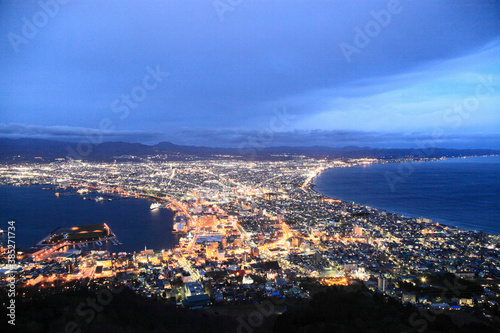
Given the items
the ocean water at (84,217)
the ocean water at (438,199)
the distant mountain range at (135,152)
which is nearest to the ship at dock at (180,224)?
the ocean water at (84,217)

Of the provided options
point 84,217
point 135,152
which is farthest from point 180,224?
point 135,152

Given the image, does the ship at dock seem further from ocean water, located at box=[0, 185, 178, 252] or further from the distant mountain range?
the distant mountain range

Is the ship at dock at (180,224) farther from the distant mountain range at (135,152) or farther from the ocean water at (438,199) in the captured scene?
the distant mountain range at (135,152)

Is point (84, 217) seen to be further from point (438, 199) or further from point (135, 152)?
point (135, 152)

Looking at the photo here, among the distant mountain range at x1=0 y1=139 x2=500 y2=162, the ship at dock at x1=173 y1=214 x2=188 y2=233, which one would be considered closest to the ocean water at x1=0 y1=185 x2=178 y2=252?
the ship at dock at x1=173 y1=214 x2=188 y2=233

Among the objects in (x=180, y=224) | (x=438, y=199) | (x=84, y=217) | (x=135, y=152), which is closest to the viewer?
(x=180, y=224)

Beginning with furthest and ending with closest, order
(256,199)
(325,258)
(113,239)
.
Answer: (256,199)
(113,239)
(325,258)

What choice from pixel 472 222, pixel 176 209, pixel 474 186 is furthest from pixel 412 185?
pixel 176 209

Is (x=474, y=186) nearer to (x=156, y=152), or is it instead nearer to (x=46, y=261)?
(x=46, y=261)
